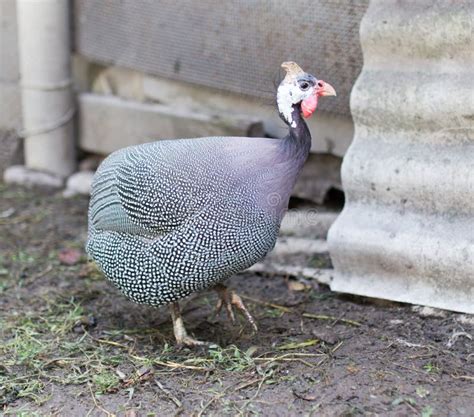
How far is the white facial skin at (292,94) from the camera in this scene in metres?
2.71

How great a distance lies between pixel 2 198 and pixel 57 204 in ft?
1.07

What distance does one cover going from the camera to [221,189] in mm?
2674

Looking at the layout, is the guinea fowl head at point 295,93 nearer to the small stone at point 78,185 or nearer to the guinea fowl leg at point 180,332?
the guinea fowl leg at point 180,332

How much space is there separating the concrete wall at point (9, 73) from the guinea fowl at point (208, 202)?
2.12m

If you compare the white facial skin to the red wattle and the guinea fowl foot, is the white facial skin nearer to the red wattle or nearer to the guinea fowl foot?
the red wattle

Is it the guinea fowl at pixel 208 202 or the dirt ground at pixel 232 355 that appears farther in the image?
the guinea fowl at pixel 208 202

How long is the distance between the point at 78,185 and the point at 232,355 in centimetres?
215

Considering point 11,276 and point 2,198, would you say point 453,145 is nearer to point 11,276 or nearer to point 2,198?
point 11,276

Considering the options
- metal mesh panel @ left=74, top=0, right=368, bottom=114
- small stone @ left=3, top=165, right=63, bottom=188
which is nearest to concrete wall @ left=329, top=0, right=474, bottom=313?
metal mesh panel @ left=74, top=0, right=368, bottom=114

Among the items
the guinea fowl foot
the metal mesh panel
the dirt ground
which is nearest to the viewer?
the dirt ground

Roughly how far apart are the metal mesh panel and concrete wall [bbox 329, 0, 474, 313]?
335 mm

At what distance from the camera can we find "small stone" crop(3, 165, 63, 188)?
4715 millimetres

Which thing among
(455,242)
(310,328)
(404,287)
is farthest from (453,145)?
(310,328)

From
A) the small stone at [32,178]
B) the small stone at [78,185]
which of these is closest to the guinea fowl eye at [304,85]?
the small stone at [78,185]
